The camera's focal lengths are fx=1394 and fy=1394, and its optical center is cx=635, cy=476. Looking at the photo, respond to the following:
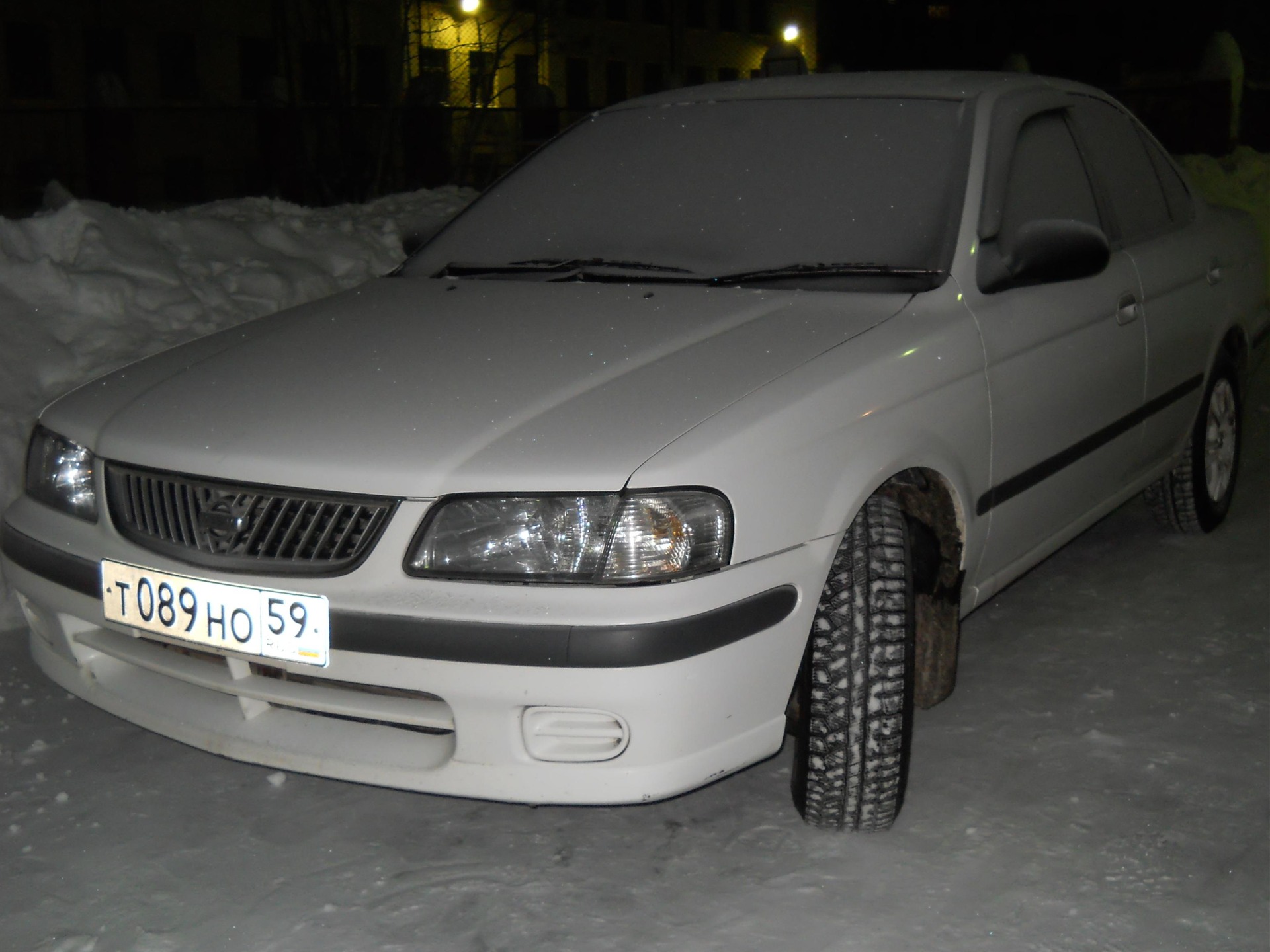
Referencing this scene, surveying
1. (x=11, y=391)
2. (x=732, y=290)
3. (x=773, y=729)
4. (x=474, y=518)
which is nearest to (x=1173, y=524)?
(x=732, y=290)

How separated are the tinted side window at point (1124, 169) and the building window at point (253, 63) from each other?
27.5 m

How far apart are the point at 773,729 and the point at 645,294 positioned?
1091mm

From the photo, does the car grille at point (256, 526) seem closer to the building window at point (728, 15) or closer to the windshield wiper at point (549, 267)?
the windshield wiper at point (549, 267)

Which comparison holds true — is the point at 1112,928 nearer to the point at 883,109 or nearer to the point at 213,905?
the point at 213,905

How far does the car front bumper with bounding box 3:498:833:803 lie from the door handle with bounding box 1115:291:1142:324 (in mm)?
1534

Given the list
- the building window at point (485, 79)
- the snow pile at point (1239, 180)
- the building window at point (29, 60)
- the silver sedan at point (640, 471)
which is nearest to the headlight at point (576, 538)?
the silver sedan at point (640, 471)

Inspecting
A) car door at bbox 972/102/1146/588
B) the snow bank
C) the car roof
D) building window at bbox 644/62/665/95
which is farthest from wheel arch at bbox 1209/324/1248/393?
building window at bbox 644/62/665/95

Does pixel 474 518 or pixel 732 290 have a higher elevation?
pixel 732 290

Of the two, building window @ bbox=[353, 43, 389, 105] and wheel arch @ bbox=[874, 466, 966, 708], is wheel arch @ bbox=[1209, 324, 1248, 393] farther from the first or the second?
building window @ bbox=[353, 43, 389, 105]

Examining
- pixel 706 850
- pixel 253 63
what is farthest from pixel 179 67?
pixel 706 850

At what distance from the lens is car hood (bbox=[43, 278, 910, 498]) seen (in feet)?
7.59

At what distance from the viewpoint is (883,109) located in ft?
11.3

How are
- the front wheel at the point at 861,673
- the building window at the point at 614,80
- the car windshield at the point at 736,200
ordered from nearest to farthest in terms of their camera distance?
1. the front wheel at the point at 861,673
2. the car windshield at the point at 736,200
3. the building window at the point at 614,80

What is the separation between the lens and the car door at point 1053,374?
3047 millimetres
